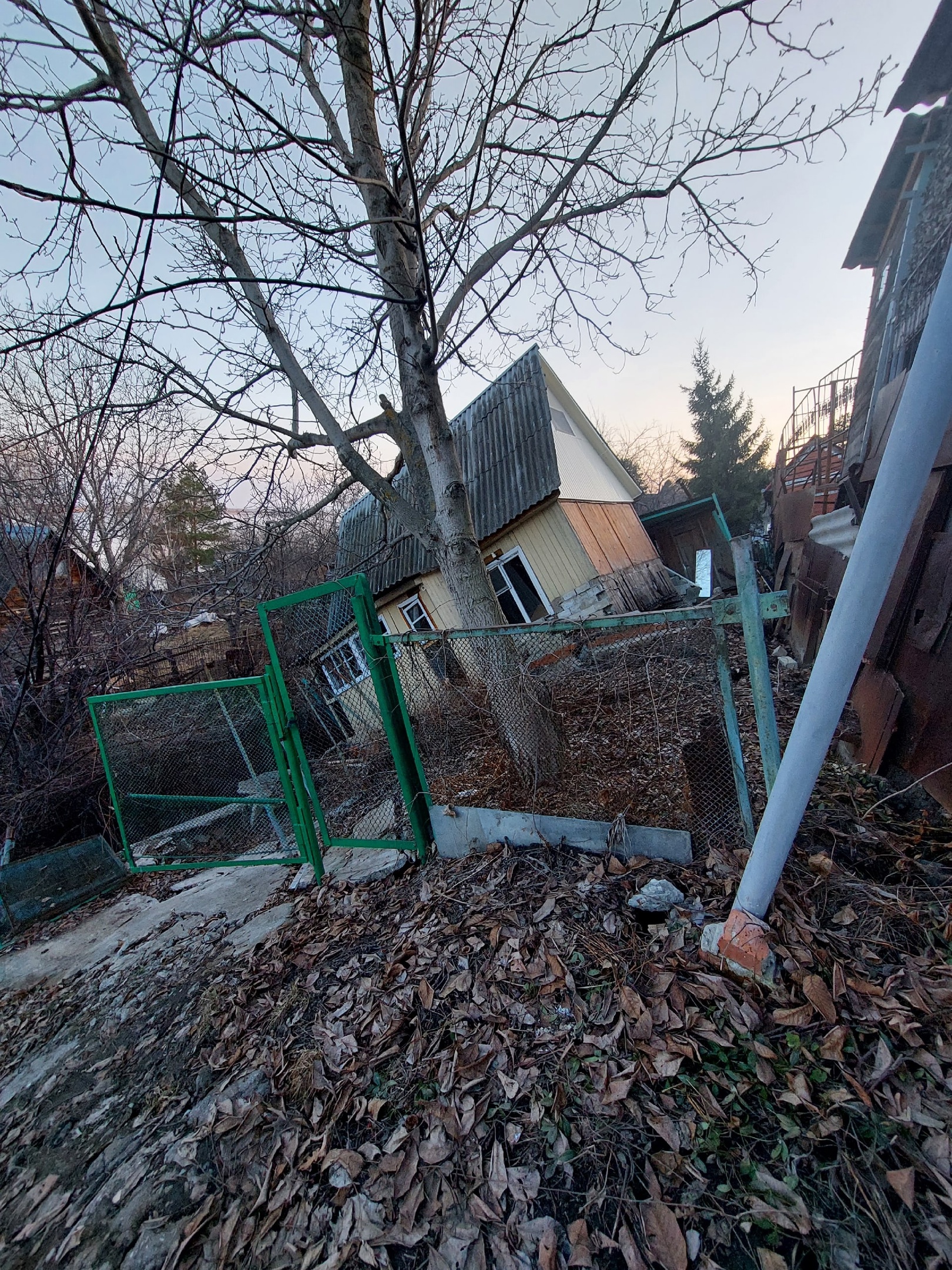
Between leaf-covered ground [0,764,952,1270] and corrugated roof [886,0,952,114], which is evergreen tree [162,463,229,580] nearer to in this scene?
leaf-covered ground [0,764,952,1270]

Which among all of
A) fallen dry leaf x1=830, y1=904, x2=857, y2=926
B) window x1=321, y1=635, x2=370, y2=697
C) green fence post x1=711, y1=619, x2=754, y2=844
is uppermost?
window x1=321, y1=635, x2=370, y2=697

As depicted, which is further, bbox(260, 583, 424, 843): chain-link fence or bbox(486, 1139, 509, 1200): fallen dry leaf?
bbox(260, 583, 424, 843): chain-link fence

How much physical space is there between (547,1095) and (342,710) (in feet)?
12.0

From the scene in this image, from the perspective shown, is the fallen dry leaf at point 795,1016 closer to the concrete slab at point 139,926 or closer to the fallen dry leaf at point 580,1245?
the fallen dry leaf at point 580,1245

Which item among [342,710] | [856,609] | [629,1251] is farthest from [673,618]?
[342,710]

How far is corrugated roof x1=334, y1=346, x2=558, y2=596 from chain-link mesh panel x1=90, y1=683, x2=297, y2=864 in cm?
420

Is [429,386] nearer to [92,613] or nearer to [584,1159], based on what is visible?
[584,1159]

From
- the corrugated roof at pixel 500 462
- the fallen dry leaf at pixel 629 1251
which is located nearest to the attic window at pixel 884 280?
the corrugated roof at pixel 500 462

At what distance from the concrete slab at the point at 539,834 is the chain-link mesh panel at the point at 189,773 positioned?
243 cm

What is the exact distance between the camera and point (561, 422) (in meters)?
11.9

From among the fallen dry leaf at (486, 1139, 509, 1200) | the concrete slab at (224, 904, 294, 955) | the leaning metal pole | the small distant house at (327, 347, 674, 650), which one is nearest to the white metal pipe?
the leaning metal pole

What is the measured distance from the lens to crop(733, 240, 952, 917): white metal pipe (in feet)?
5.25

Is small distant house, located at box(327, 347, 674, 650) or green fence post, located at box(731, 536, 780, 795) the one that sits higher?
small distant house, located at box(327, 347, 674, 650)

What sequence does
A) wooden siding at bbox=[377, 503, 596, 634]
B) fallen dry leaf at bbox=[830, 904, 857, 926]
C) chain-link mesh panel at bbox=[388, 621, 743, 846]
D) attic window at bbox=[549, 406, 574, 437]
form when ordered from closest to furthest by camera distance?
1. fallen dry leaf at bbox=[830, 904, 857, 926]
2. chain-link mesh panel at bbox=[388, 621, 743, 846]
3. wooden siding at bbox=[377, 503, 596, 634]
4. attic window at bbox=[549, 406, 574, 437]
